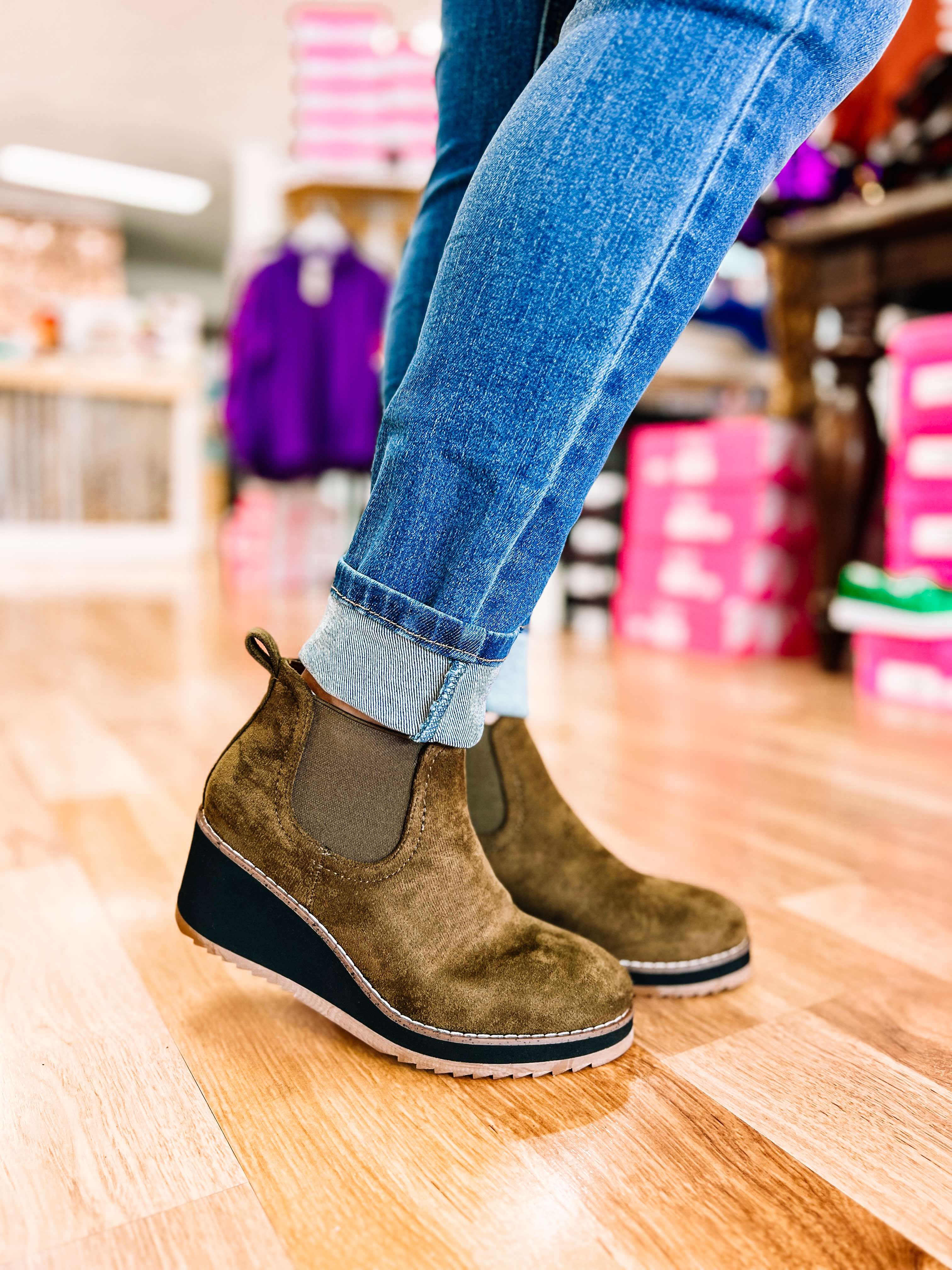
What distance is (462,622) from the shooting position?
1.32 feet

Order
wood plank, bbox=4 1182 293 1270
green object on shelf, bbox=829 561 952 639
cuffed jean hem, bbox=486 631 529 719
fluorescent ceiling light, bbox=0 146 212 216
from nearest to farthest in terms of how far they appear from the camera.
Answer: wood plank, bbox=4 1182 293 1270, cuffed jean hem, bbox=486 631 529 719, green object on shelf, bbox=829 561 952 639, fluorescent ceiling light, bbox=0 146 212 216

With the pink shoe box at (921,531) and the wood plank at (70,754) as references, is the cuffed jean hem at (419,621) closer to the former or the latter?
the wood plank at (70,754)

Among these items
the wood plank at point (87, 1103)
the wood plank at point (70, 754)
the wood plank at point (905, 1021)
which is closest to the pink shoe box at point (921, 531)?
the wood plank at point (905, 1021)

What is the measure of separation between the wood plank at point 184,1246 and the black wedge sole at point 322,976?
0.10 meters

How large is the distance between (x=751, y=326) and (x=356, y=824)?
93.9 inches

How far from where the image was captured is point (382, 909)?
0.43m

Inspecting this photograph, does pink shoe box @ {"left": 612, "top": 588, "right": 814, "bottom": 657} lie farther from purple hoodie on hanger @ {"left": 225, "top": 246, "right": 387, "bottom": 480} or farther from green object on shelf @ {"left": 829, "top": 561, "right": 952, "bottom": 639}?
purple hoodie on hanger @ {"left": 225, "top": 246, "right": 387, "bottom": 480}

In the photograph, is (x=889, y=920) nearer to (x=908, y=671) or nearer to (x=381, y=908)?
(x=381, y=908)

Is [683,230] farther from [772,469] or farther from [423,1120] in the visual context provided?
[772,469]

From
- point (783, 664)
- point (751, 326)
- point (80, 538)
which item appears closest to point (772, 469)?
point (783, 664)

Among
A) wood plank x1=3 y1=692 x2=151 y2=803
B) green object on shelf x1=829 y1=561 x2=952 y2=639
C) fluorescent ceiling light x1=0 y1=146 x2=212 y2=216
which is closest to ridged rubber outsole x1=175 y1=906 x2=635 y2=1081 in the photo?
wood plank x1=3 y1=692 x2=151 y2=803

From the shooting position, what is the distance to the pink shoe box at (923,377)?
136 cm

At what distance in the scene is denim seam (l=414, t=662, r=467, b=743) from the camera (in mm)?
410

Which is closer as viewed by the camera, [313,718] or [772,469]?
[313,718]
